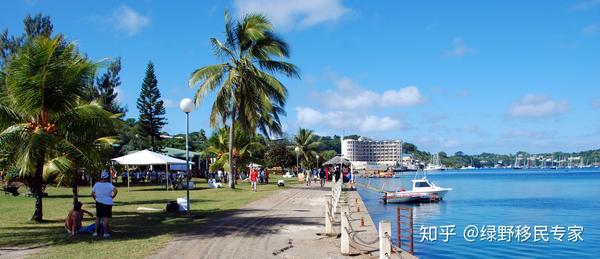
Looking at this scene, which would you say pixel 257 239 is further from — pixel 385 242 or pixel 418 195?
pixel 418 195

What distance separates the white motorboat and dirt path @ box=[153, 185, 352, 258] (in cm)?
1421

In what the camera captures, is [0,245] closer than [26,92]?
Yes

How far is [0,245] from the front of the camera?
979 cm

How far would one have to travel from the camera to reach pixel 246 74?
29.3 meters

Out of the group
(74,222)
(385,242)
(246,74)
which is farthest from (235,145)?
(385,242)

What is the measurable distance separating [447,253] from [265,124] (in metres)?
26.0

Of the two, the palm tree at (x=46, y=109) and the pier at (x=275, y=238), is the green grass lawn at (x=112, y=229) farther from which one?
the palm tree at (x=46, y=109)

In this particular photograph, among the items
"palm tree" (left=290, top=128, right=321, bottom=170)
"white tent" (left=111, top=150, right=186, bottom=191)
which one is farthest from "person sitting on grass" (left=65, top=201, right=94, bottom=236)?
"palm tree" (left=290, top=128, right=321, bottom=170)

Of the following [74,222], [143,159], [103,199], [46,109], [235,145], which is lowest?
[74,222]

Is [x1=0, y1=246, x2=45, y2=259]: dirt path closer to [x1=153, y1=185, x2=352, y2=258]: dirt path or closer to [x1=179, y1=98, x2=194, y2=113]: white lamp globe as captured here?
[x1=153, y1=185, x2=352, y2=258]: dirt path

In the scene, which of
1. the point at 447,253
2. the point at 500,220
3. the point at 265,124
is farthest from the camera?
the point at 265,124

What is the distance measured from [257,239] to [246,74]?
63.2 feet

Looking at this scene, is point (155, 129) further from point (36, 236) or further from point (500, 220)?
point (36, 236)

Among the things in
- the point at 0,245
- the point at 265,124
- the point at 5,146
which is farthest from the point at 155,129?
the point at 0,245
